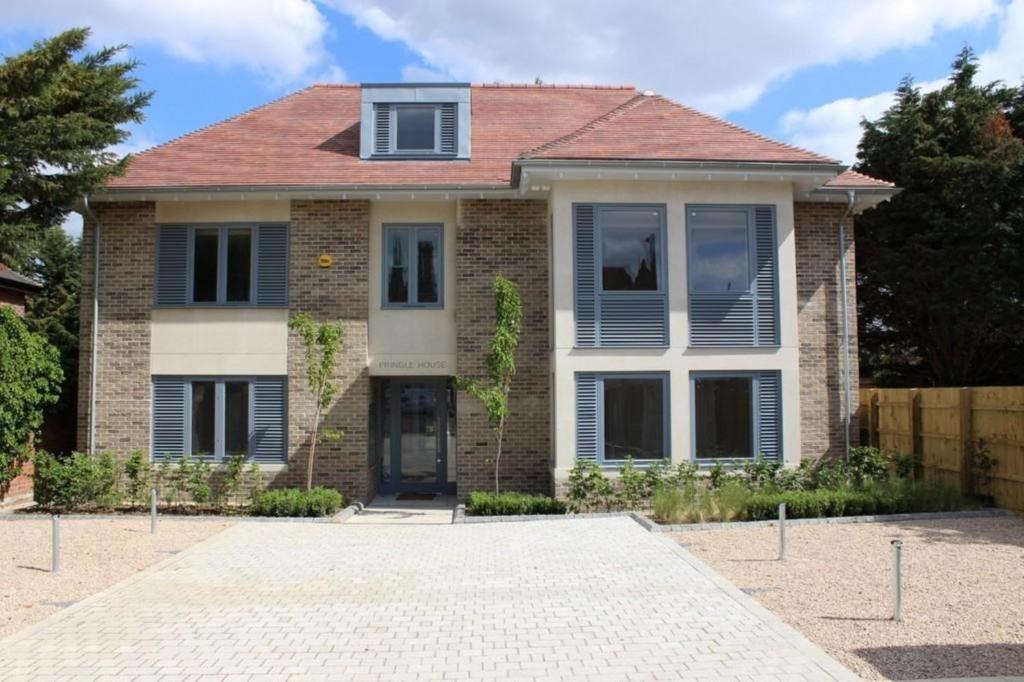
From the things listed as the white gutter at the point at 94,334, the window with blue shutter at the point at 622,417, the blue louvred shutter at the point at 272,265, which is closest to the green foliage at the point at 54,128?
the white gutter at the point at 94,334

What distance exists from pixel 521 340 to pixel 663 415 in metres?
2.74

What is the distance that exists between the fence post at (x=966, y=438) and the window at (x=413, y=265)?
8589mm

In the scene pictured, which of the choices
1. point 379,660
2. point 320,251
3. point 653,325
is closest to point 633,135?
point 653,325

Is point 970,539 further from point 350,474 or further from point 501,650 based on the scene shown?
point 350,474

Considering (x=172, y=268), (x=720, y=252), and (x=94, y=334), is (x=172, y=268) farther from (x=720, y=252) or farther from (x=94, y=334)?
(x=720, y=252)

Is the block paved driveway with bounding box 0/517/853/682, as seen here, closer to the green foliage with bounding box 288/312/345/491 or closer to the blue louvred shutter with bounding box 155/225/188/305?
the green foliage with bounding box 288/312/345/491

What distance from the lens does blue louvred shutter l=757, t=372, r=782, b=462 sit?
13664 mm

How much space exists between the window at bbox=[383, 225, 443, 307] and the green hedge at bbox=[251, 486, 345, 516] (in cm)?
375

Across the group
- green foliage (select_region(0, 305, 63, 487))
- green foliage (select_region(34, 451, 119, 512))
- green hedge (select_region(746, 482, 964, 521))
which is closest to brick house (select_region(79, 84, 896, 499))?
green foliage (select_region(0, 305, 63, 487))

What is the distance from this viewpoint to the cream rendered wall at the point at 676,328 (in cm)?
1338

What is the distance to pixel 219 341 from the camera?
14.6 metres

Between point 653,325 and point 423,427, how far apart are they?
498cm

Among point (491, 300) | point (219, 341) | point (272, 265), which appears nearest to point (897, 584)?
point (491, 300)

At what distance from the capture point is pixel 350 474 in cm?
1437
